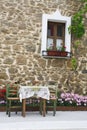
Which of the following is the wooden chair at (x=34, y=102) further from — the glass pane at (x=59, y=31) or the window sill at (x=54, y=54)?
the glass pane at (x=59, y=31)

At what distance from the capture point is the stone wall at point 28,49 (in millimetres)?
9055

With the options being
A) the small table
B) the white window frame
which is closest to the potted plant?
the small table

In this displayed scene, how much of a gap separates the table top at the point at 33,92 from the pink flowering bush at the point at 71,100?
4.11ft

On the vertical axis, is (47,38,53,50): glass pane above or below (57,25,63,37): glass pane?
below

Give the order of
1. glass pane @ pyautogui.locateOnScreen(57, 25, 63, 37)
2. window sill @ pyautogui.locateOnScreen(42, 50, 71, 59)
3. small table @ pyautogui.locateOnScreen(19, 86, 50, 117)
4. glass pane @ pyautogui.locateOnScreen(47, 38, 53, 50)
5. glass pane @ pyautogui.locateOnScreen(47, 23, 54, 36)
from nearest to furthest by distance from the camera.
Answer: small table @ pyautogui.locateOnScreen(19, 86, 50, 117)
window sill @ pyautogui.locateOnScreen(42, 50, 71, 59)
glass pane @ pyautogui.locateOnScreen(47, 38, 53, 50)
glass pane @ pyautogui.locateOnScreen(47, 23, 54, 36)
glass pane @ pyautogui.locateOnScreen(57, 25, 63, 37)

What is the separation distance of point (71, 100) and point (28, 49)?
2.15 meters

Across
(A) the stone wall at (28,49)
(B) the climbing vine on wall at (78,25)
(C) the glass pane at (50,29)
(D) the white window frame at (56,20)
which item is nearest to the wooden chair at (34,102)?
(A) the stone wall at (28,49)

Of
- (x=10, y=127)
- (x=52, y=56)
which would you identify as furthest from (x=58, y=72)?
(x=10, y=127)

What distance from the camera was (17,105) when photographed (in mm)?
8078

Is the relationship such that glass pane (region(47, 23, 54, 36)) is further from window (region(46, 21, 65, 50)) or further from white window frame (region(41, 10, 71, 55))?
white window frame (region(41, 10, 71, 55))

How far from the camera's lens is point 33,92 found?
7.64 metres

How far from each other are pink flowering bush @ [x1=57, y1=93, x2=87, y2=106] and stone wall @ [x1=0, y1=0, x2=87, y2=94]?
44cm

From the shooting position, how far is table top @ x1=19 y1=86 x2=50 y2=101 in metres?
7.52

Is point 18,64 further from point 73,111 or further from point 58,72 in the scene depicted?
point 73,111
